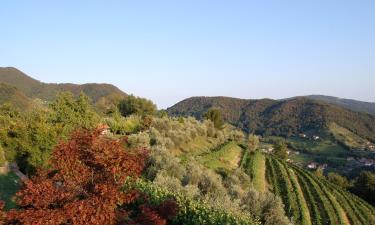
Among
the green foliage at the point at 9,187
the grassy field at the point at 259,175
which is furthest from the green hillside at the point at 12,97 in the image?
the green foliage at the point at 9,187

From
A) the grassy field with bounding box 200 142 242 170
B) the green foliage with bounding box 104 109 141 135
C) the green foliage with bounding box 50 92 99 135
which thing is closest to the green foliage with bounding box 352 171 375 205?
the grassy field with bounding box 200 142 242 170

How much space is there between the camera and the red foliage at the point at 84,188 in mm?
7586

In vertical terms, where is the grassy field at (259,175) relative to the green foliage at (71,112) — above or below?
below

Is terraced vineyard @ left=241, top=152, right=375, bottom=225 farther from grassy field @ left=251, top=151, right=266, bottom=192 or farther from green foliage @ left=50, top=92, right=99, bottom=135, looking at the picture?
green foliage @ left=50, top=92, right=99, bottom=135

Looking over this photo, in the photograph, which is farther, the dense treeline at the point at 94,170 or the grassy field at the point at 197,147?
the grassy field at the point at 197,147

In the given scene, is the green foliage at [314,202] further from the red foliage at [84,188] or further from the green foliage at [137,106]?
the green foliage at [137,106]

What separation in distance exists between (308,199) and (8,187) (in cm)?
3533

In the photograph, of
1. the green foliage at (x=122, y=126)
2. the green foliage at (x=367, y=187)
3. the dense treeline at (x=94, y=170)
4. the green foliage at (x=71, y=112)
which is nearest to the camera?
the dense treeline at (x=94, y=170)

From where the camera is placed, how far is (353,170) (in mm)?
106812

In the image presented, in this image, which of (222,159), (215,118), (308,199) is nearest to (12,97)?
(215,118)

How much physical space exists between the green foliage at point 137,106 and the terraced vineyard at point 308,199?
106 ft

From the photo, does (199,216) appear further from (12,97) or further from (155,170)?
(12,97)

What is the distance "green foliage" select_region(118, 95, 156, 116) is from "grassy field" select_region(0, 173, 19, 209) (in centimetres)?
6185

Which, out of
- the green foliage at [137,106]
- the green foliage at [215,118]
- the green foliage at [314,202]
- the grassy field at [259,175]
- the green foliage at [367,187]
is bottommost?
the green foliage at [367,187]
